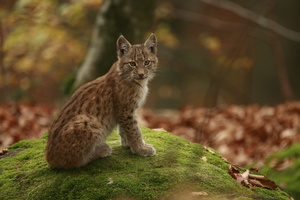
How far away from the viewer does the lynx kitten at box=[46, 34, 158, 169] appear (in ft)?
13.2

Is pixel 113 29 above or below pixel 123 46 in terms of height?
above

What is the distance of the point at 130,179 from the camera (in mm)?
3758

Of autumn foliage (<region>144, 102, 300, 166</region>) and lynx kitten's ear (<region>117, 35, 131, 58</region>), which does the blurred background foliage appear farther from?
lynx kitten's ear (<region>117, 35, 131, 58</region>)

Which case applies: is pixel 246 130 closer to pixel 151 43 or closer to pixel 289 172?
pixel 289 172

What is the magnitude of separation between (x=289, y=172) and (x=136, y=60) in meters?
3.40

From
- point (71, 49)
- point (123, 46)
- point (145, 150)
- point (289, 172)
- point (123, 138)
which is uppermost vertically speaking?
point (71, 49)

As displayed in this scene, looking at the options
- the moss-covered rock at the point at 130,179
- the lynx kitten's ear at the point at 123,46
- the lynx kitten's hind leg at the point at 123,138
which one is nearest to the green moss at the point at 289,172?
the moss-covered rock at the point at 130,179

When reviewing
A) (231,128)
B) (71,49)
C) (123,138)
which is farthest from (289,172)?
(71,49)

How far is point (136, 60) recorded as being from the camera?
15.2 ft

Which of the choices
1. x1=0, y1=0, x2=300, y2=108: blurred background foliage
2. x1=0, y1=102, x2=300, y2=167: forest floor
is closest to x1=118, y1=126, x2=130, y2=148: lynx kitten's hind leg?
x1=0, y1=102, x2=300, y2=167: forest floor

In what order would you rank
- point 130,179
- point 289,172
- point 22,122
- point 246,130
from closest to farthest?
point 130,179
point 289,172
point 22,122
point 246,130

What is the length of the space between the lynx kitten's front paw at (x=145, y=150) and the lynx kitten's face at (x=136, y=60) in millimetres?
883

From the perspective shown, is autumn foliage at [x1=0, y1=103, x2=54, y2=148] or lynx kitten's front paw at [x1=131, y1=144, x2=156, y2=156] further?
→ autumn foliage at [x1=0, y1=103, x2=54, y2=148]

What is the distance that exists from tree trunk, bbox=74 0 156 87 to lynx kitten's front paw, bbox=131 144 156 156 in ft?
13.0
